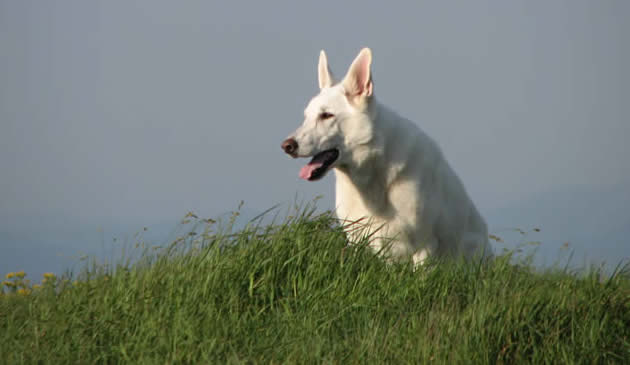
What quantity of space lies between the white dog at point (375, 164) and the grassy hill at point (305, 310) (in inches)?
17.9

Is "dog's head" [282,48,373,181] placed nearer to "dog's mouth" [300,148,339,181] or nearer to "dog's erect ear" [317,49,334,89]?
"dog's mouth" [300,148,339,181]

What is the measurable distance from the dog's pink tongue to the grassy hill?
0.48 metres

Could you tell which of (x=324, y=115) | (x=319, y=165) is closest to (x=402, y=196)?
(x=319, y=165)

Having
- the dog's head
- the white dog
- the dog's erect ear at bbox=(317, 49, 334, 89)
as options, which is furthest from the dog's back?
the dog's erect ear at bbox=(317, 49, 334, 89)

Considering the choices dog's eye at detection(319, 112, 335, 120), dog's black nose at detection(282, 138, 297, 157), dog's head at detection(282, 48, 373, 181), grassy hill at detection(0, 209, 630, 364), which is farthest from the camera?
dog's eye at detection(319, 112, 335, 120)

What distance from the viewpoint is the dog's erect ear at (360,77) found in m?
6.50

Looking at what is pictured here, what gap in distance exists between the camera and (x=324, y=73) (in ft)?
23.4

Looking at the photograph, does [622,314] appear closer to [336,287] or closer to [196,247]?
[336,287]

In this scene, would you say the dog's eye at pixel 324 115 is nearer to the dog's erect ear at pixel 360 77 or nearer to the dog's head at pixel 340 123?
the dog's head at pixel 340 123

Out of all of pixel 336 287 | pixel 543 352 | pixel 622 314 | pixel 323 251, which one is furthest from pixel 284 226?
pixel 622 314

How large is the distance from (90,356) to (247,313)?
1257 mm

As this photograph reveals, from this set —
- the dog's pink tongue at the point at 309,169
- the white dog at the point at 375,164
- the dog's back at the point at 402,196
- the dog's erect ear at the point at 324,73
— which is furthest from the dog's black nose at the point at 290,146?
the dog's erect ear at the point at 324,73

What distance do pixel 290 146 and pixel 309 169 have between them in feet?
1.15

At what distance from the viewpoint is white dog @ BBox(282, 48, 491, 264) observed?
6.63m
